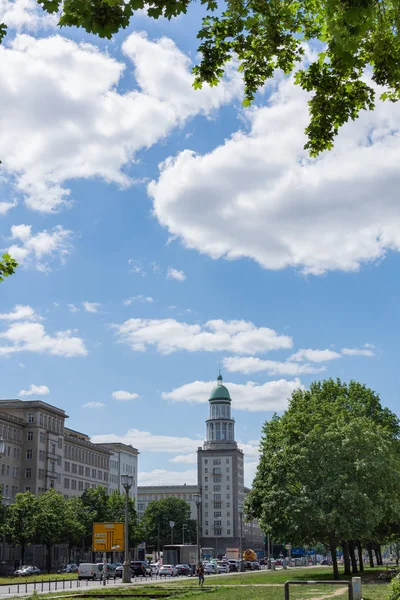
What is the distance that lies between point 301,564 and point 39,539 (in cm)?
6371

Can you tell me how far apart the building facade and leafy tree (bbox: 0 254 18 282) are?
134 m

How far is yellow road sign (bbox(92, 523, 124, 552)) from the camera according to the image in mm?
59344

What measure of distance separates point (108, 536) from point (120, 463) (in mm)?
100703

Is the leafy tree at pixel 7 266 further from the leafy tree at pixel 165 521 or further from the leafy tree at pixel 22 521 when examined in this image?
the leafy tree at pixel 165 521

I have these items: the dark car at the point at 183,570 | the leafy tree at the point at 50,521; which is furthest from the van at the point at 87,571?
the dark car at the point at 183,570

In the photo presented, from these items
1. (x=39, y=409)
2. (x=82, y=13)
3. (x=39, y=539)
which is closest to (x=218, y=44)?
(x=82, y=13)

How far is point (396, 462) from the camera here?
52.2 m

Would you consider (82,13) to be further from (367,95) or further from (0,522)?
(0,522)

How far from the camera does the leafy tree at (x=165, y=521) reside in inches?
6531

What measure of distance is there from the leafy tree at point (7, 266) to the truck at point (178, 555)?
A: 8653 centimetres

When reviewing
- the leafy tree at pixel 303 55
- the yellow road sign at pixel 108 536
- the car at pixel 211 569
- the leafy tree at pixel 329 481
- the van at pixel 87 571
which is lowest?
the car at pixel 211 569

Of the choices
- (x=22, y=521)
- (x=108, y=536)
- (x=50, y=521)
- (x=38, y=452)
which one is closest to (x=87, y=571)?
(x=108, y=536)

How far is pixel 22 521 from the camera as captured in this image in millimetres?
87312

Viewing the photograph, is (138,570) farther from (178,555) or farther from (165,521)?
(165,521)
